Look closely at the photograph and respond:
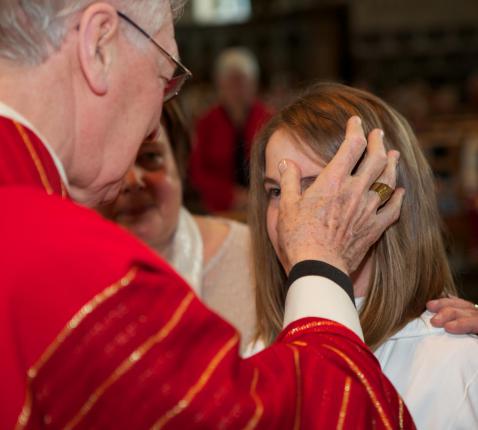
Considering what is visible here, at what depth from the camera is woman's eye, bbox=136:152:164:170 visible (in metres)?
2.92

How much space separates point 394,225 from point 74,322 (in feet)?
3.81

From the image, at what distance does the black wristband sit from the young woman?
0.40m

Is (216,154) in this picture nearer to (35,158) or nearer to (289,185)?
(289,185)

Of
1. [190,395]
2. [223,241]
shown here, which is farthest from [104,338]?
[223,241]

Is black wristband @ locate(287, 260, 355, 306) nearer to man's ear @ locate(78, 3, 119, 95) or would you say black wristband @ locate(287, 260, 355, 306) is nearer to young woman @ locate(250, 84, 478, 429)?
young woman @ locate(250, 84, 478, 429)

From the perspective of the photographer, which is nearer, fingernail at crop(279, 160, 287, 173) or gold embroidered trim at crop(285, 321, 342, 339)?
gold embroidered trim at crop(285, 321, 342, 339)

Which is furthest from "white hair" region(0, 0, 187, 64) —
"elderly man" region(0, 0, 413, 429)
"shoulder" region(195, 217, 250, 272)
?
"shoulder" region(195, 217, 250, 272)

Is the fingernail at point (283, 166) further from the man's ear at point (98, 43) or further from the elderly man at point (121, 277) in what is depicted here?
the man's ear at point (98, 43)

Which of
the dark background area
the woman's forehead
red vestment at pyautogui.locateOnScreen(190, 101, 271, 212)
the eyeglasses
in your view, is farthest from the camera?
the dark background area

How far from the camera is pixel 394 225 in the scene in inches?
85.2

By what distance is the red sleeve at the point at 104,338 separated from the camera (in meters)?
1.21

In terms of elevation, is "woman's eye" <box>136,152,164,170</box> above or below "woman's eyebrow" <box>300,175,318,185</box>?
below

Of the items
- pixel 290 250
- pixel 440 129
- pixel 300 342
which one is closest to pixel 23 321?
pixel 300 342

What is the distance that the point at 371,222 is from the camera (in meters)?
1.88
